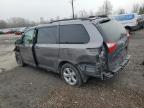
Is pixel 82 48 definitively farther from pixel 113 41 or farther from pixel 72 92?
pixel 72 92

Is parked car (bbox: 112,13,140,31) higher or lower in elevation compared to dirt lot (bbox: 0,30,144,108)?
higher

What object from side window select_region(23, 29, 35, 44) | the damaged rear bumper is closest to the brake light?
the damaged rear bumper

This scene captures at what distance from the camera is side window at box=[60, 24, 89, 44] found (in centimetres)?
477

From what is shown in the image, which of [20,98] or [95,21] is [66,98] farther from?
[95,21]

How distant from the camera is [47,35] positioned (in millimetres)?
5906

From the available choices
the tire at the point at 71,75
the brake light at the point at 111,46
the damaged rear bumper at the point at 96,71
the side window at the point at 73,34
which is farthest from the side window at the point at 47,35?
the brake light at the point at 111,46

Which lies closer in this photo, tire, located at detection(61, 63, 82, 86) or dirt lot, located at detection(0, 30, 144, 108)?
dirt lot, located at detection(0, 30, 144, 108)

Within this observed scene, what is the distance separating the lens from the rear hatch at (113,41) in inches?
177

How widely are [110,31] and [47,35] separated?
83.1 inches

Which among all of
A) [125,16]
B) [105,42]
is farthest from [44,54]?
[125,16]

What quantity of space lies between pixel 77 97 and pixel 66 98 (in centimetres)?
28

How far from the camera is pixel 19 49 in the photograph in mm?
7719

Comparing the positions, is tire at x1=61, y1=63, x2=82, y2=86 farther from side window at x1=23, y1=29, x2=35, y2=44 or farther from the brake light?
side window at x1=23, y1=29, x2=35, y2=44

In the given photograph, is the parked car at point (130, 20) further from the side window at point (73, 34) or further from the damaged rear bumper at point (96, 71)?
the damaged rear bumper at point (96, 71)
